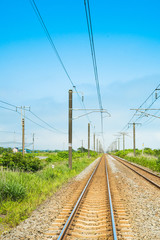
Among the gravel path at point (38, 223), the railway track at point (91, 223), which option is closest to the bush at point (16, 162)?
the gravel path at point (38, 223)

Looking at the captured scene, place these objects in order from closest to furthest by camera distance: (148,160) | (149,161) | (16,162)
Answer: (16,162) → (149,161) → (148,160)

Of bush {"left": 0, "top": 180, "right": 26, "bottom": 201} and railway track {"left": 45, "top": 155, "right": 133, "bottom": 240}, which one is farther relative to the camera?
bush {"left": 0, "top": 180, "right": 26, "bottom": 201}

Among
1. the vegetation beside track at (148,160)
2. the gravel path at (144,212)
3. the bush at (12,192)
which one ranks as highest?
the bush at (12,192)

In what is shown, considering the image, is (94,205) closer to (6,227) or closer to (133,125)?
(6,227)

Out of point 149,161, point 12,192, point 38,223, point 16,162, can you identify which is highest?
point 16,162

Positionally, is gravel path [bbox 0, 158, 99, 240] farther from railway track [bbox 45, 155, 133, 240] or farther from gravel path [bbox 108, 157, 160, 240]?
gravel path [bbox 108, 157, 160, 240]

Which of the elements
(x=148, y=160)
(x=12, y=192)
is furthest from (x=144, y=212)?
(x=148, y=160)

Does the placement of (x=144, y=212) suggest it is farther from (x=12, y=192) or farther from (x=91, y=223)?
(x=12, y=192)

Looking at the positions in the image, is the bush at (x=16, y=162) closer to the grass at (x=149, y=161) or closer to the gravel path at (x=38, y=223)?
the gravel path at (x=38, y=223)

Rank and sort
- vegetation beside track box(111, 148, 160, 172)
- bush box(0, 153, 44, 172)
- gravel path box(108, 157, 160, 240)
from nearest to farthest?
gravel path box(108, 157, 160, 240), bush box(0, 153, 44, 172), vegetation beside track box(111, 148, 160, 172)

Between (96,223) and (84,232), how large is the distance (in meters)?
0.83

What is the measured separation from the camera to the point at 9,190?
9.44 m

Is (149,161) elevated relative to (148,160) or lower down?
elevated

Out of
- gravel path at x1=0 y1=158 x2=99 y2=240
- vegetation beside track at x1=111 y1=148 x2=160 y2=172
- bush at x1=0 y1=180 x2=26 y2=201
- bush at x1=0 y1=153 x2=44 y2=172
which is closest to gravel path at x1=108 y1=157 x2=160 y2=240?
gravel path at x1=0 y1=158 x2=99 y2=240
